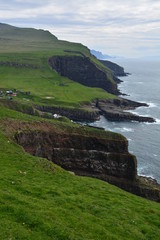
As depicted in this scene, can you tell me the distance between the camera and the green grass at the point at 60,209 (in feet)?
79.2

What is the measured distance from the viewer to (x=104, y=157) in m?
65.3

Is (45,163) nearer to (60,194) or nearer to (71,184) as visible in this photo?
(71,184)

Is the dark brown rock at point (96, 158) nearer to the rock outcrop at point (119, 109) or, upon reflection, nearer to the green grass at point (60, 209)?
the green grass at point (60, 209)

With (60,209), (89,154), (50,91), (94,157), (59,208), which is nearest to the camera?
(60,209)

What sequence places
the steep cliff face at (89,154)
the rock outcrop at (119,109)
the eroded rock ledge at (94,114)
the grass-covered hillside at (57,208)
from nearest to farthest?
the grass-covered hillside at (57,208) → the steep cliff face at (89,154) → the eroded rock ledge at (94,114) → the rock outcrop at (119,109)

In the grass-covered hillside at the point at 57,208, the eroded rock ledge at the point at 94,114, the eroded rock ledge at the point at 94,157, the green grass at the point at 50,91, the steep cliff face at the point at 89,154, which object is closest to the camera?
the grass-covered hillside at the point at 57,208

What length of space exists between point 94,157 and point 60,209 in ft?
123

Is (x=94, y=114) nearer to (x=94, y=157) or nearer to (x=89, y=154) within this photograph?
(x=94, y=157)

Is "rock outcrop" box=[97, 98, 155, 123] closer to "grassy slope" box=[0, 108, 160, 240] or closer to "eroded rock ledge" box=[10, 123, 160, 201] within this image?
"eroded rock ledge" box=[10, 123, 160, 201]

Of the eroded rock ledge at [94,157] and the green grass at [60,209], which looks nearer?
the green grass at [60,209]

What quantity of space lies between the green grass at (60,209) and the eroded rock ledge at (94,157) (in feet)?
66.4

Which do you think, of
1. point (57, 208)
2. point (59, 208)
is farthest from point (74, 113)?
point (57, 208)

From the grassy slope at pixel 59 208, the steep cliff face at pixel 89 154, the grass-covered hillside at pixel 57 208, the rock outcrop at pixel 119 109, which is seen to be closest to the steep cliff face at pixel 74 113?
the rock outcrop at pixel 119 109

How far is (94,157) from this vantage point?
65312 mm
